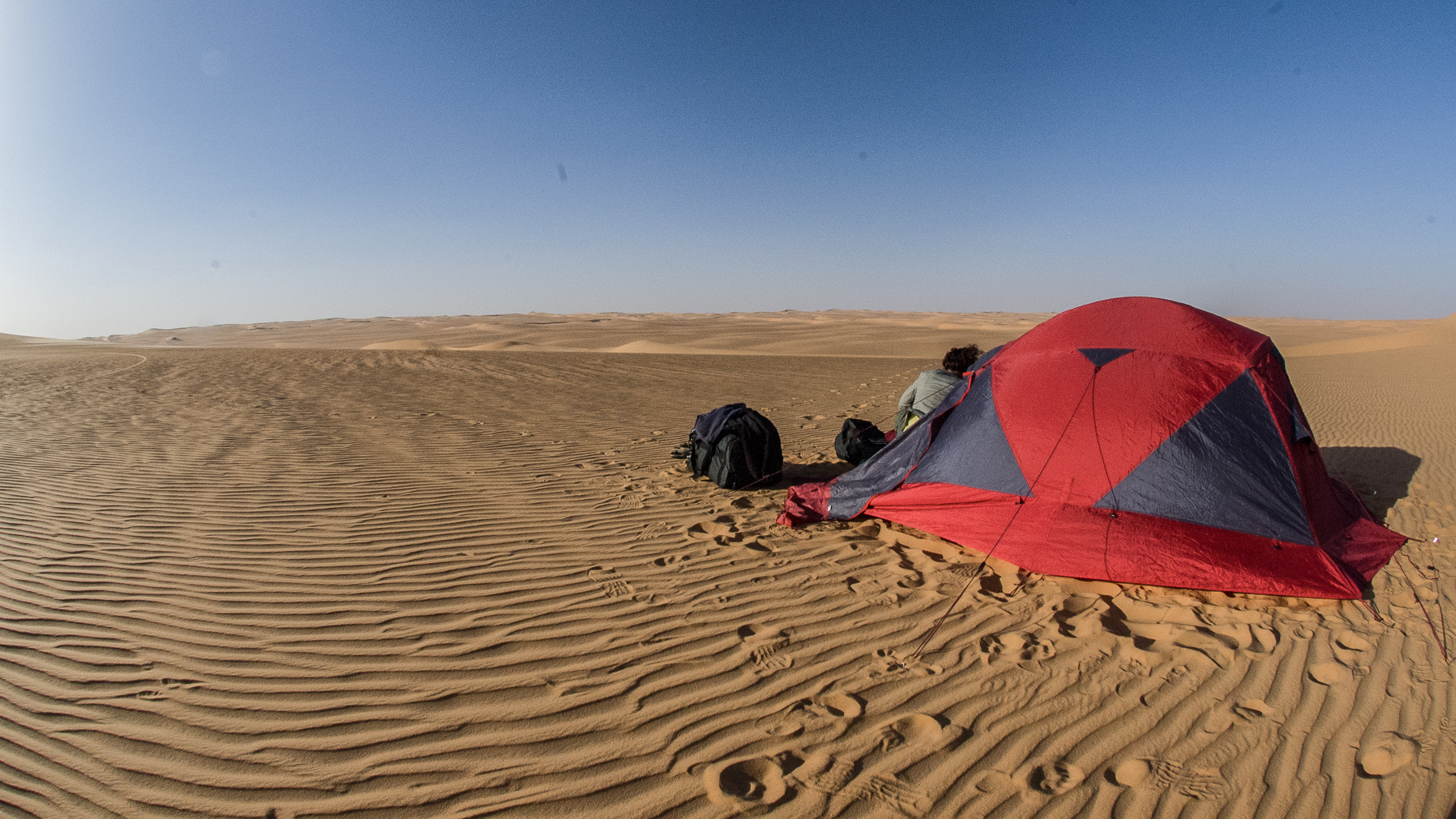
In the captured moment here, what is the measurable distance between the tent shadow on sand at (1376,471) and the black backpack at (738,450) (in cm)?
509

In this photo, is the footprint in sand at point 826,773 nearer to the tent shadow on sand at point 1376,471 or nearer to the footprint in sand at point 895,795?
the footprint in sand at point 895,795

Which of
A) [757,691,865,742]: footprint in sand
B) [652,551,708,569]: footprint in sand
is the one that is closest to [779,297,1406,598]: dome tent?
[652,551,708,569]: footprint in sand

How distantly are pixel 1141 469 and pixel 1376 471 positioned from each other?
533 centimetres

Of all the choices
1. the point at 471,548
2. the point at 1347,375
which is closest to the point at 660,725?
the point at 471,548

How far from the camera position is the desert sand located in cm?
247

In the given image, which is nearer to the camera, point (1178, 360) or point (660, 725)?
point (660, 725)

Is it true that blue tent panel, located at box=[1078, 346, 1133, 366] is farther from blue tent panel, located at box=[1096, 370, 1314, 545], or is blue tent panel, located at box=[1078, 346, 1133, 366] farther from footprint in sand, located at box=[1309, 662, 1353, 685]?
footprint in sand, located at box=[1309, 662, 1353, 685]

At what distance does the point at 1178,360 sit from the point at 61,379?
2102 cm

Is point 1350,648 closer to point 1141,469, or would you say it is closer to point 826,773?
point 1141,469

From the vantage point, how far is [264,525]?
5.25m

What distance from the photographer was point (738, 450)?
6281mm

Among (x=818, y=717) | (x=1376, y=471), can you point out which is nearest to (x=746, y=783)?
(x=818, y=717)

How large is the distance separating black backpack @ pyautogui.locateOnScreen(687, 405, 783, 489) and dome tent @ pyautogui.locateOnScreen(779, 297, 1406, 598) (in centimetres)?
110

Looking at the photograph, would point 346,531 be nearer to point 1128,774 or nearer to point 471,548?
point 471,548
